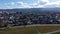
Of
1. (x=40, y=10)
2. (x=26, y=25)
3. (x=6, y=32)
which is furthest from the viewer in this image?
(x=26, y=25)

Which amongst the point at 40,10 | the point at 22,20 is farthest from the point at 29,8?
the point at 22,20

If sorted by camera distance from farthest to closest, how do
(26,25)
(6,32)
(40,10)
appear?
1. (26,25)
2. (40,10)
3. (6,32)

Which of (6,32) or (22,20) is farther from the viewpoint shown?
(22,20)

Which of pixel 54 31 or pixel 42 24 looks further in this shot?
pixel 42 24

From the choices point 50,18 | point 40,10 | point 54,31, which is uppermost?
point 40,10

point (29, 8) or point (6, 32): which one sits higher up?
point (29, 8)

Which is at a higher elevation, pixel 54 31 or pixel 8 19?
pixel 8 19

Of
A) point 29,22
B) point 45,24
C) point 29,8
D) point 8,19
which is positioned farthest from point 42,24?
point 8,19

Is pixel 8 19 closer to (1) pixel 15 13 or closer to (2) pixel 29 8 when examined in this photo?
(1) pixel 15 13

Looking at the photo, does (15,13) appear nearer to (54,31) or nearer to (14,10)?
(14,10)
